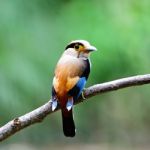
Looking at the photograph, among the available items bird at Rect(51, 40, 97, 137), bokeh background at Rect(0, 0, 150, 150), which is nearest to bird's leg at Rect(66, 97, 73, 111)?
bird at Rect(51, 40, 97, 137)

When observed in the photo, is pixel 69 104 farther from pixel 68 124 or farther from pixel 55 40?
pixel 55 40

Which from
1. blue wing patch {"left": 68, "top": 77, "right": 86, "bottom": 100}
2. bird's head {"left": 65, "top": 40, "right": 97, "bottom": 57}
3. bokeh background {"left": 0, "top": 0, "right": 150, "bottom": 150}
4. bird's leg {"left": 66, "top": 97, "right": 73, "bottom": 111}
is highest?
bokeh background {"left": 0, "top": 0, "right": 150, "bottom": 150}

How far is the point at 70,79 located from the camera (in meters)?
1.62

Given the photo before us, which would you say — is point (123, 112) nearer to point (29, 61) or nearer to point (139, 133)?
point (139, 133)

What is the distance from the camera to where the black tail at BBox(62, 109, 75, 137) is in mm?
1646

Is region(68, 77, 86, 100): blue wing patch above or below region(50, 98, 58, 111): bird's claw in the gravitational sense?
above

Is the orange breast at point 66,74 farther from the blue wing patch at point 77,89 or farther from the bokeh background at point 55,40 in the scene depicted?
the bokeh background at point 55,40

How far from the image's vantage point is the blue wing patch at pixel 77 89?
163 cm

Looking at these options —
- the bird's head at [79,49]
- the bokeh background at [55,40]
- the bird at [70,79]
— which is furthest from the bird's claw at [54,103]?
the bokeh background at [55,40]

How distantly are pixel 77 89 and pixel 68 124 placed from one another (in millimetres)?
75

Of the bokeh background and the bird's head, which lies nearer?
the bird's head

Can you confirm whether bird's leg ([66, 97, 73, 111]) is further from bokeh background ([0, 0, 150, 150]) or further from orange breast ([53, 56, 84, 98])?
bokeh background ([0, 0, 150, 150])

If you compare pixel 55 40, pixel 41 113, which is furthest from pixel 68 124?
pixel 55 40

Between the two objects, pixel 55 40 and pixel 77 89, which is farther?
pixel 55 40
